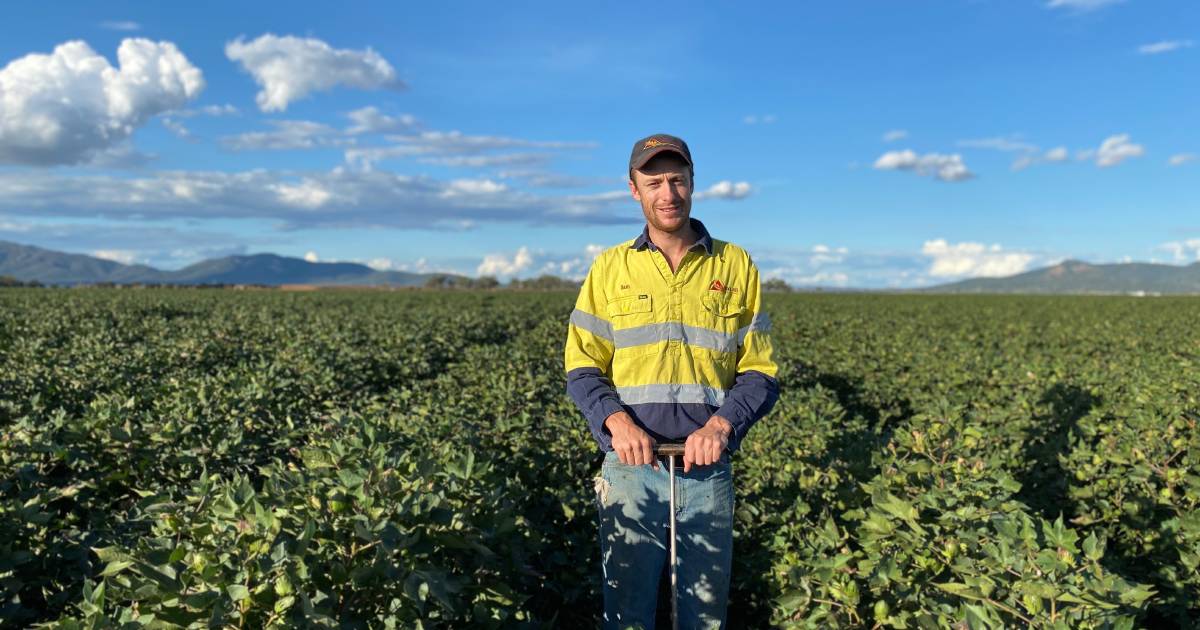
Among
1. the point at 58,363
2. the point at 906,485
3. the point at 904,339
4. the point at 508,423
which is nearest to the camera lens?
the point at 906,485

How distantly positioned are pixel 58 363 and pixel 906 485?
9168mm

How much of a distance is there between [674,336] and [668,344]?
0.05m

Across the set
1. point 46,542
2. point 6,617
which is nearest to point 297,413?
point 46,542

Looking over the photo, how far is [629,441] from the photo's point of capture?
2.87 metres

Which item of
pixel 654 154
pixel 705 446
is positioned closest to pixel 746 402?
pixel 705 446

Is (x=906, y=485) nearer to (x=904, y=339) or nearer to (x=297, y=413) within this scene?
(x=297, y=413)

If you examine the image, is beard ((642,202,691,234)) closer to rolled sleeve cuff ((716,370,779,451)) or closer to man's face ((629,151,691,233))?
man's face ((629,151,691,233))

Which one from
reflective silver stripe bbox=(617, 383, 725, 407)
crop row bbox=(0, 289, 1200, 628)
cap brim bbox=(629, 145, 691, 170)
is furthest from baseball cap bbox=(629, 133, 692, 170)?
crop row bbox=(0, 289, 1200, 628)

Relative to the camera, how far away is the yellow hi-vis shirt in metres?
3.06

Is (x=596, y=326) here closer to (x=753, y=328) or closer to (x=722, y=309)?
(x=722, y=309)

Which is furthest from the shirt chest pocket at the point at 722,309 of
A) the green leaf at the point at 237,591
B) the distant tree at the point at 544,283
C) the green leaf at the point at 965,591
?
the distant tree at the point at 544,283

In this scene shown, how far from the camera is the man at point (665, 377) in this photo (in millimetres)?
3049

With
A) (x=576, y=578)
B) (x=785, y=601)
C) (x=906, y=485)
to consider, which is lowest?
(x=576, y=578)

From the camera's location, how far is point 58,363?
805cm
